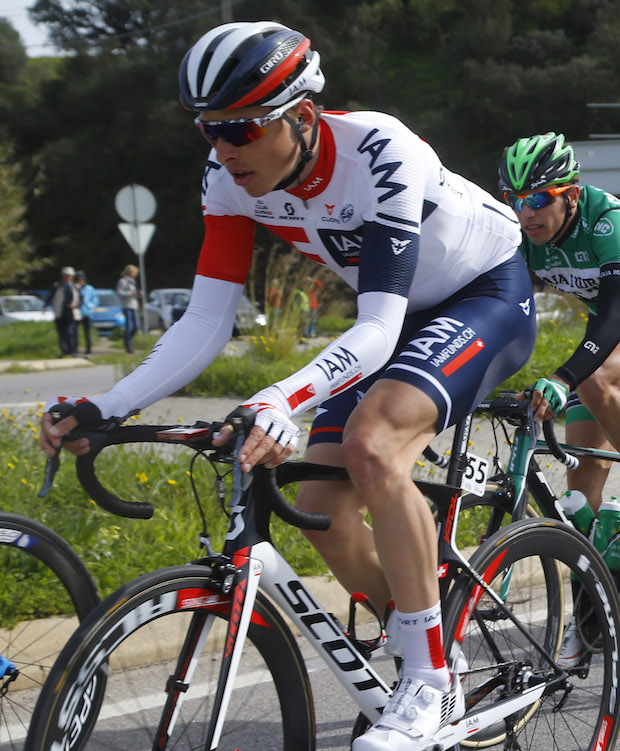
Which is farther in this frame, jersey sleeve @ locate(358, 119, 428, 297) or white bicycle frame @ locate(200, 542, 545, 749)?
jersey sleeve @ locate(358, 119, 428, 297)

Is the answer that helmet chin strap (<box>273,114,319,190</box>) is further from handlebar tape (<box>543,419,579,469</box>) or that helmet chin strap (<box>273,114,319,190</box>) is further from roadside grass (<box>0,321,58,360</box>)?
roadside grass (<box>0,321,58,360</box>)

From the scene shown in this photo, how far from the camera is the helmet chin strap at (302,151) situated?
257 centimetres

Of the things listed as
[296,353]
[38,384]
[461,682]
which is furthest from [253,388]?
[461,682]

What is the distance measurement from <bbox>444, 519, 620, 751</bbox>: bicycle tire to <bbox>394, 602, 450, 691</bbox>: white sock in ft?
0.76

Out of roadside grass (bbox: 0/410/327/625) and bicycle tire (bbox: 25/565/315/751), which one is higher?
bicycle tire (bbox: 25/565/315/751)

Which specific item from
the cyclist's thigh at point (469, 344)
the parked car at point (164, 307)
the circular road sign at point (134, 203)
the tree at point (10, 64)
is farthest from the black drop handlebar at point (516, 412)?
the tree at point (10, 64)

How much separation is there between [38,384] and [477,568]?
45.1ft

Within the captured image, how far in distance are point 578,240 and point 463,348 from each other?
5.01 feet

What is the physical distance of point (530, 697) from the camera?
2.86 metres

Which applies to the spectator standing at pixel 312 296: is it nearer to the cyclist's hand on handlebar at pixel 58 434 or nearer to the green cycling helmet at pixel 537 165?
the green cycling helmet at pixel 537 165

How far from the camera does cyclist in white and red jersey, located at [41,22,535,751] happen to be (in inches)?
93.7

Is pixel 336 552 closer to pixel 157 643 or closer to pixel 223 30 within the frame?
pixel 157 643

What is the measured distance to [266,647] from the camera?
7.43ft

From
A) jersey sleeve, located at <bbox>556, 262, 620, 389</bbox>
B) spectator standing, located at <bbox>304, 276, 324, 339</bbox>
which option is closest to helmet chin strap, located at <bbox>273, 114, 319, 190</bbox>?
jersey sleeve, located at <bbox>556, 262, 620, 389</bbox>
